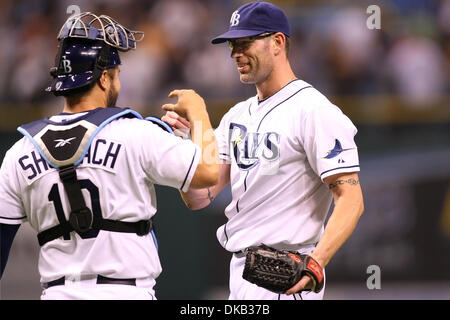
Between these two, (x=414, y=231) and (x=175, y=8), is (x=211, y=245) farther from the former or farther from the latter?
(x=175, y=8)

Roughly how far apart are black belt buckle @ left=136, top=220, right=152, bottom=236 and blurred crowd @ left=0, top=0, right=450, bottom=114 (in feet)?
15.7

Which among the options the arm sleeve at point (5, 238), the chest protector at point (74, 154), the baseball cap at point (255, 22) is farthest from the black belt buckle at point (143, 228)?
the baseball cap at point (255, 22)

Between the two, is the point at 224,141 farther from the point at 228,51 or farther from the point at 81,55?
the point at 228,51

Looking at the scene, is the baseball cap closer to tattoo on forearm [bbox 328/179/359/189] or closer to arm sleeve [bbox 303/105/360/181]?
arm sleeve [bbox 303/105/360/181]

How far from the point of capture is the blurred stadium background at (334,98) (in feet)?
25.6

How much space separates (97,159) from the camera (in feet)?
11.5

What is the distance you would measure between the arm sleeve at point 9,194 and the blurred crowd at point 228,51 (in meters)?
4.72

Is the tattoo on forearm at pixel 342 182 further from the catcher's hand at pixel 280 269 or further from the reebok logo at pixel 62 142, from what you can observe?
the reebok logo at pixel 62 142

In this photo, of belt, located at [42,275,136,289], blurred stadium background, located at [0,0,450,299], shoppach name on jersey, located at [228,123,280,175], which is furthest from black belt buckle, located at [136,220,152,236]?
blurred stadium background, located at [0,0,450,299]

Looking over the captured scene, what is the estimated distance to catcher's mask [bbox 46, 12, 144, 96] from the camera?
144 inches

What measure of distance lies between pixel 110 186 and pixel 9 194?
0.55 meters

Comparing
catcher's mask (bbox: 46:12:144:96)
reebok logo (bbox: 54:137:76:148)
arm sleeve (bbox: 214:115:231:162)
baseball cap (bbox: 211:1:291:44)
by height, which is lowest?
reebok logo (bbox: 54:137:76:148)

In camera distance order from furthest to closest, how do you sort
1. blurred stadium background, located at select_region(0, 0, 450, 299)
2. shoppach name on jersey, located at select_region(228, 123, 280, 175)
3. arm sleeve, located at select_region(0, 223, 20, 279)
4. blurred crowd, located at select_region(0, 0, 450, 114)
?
blurred crowd, located at select_region(0, 0, 450, 114) → blurred stadium background, located at select_region(0, 0, 450, 299) → shoppach name on jersey, located at select_region(228, 123, 280, 175) → arm sleeve, located at select_region(0, 223, 20, 279)

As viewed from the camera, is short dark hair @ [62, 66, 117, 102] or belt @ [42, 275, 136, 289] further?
short dark hair @ [62, 66, 117, 102]
